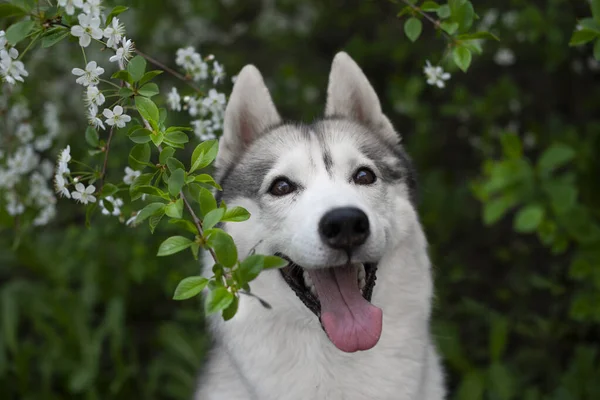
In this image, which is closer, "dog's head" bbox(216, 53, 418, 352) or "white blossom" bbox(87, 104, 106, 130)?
"white blossom" bbox(87, 104, 106, 130)

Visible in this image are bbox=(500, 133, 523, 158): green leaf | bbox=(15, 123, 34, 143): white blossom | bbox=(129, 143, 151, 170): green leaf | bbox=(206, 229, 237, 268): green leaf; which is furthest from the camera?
bbox=(500, 133, 523, 158): green leaf

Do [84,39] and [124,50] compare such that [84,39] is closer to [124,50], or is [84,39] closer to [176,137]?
[124,50]

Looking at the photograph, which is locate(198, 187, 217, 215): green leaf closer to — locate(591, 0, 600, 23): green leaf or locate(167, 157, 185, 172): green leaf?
locate(167, 157, 185, 172): green leaf

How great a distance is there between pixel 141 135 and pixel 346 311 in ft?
3.27

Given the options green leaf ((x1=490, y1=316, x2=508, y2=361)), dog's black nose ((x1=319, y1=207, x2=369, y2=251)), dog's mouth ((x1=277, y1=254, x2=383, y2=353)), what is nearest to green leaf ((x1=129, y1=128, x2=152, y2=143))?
dog's black nose ((x1=319, y1=207, x2=369, y2=251))

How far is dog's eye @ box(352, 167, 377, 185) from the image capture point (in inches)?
105

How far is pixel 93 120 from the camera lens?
1945 millimetres

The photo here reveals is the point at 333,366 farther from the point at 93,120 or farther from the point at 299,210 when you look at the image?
the point at 93,120

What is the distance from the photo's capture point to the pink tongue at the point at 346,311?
2410 mm

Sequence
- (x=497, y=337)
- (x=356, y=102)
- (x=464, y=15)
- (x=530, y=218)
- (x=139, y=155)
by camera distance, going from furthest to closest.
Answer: (x=497, y=337), (x=530, y=218), (x=356, y=102), (x=464, y=15), (x=139, y=155)

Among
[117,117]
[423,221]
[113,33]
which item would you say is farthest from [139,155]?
[423,221]

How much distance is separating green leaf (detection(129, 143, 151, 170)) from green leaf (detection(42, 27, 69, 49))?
346 millimetres

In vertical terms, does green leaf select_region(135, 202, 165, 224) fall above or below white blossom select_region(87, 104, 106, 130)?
below

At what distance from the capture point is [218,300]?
1.66 meters
